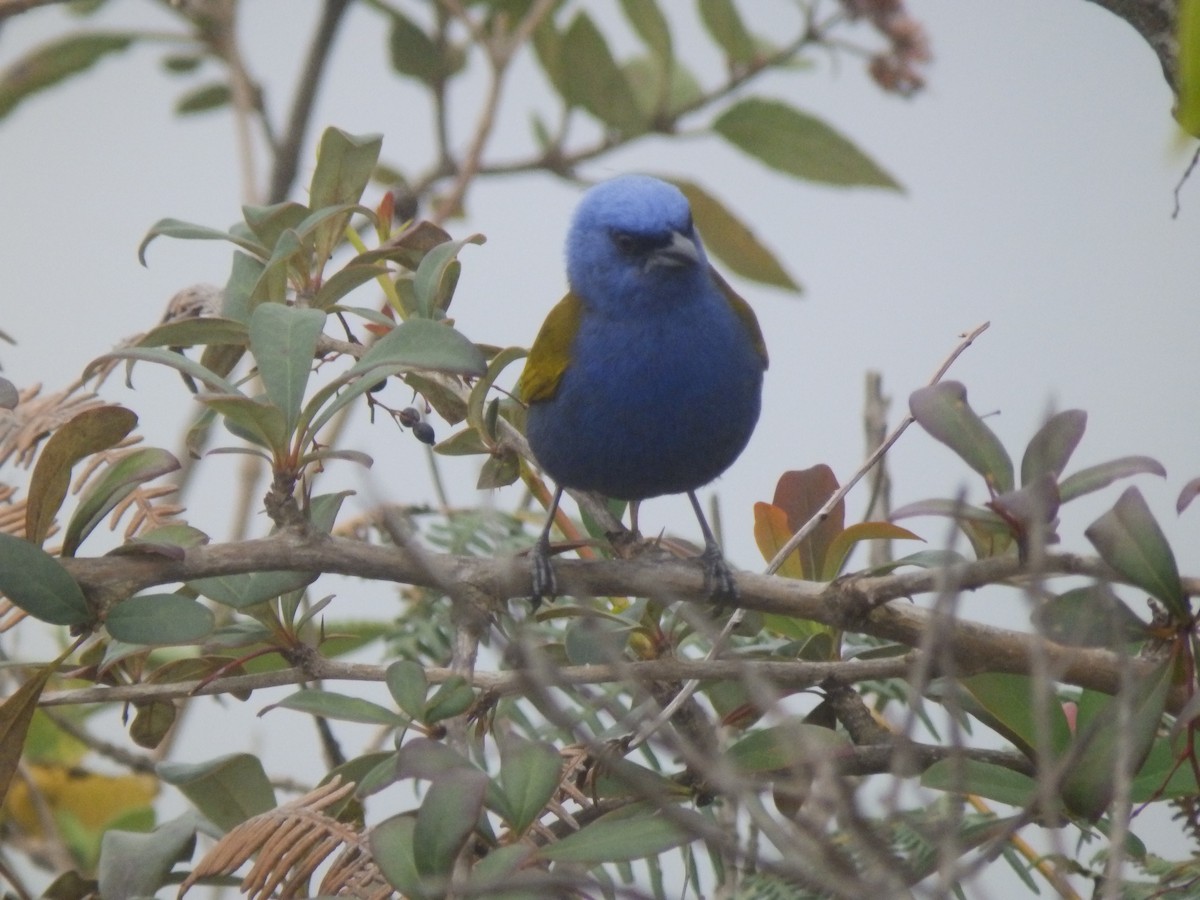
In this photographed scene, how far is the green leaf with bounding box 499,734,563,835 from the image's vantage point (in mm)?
1178

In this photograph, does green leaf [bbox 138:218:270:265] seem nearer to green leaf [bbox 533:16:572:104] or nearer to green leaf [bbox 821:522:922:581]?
green leaf [bbox 821:522:922:581]

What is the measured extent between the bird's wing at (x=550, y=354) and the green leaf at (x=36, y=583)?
86 cm

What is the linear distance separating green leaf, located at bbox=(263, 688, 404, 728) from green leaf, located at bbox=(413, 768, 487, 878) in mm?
175

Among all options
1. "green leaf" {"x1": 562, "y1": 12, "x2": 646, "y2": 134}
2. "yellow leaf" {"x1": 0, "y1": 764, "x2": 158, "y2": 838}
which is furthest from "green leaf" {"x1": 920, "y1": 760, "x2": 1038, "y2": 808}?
"green leaf" {"x1": 562, "y1": 12, "x2": 646, "y2": 134}

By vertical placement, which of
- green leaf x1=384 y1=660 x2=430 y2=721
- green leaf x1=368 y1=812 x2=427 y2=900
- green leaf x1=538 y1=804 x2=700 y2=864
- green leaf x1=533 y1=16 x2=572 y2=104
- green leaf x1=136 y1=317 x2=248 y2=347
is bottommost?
green leaf x1=538 y1=804 x2=700 y2=864

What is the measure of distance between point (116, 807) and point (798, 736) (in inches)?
77.1

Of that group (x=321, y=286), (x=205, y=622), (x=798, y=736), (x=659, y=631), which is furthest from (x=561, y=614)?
(x=798, y=736)

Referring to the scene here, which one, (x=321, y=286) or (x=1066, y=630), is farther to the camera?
(x=321, y=286)

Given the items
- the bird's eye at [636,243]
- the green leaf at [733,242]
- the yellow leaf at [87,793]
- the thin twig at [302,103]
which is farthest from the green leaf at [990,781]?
the thin twig at [302,103]

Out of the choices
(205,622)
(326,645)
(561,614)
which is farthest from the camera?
(326,645)

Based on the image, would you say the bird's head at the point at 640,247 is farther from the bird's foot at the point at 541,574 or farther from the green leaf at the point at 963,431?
the green leaf at the point at 963,431

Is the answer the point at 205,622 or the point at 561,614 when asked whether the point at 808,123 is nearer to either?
the point at 561,614

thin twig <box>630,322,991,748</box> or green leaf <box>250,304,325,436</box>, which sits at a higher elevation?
green leaf <box>250,304,325,436</box>

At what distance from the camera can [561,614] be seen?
4.86 feet
